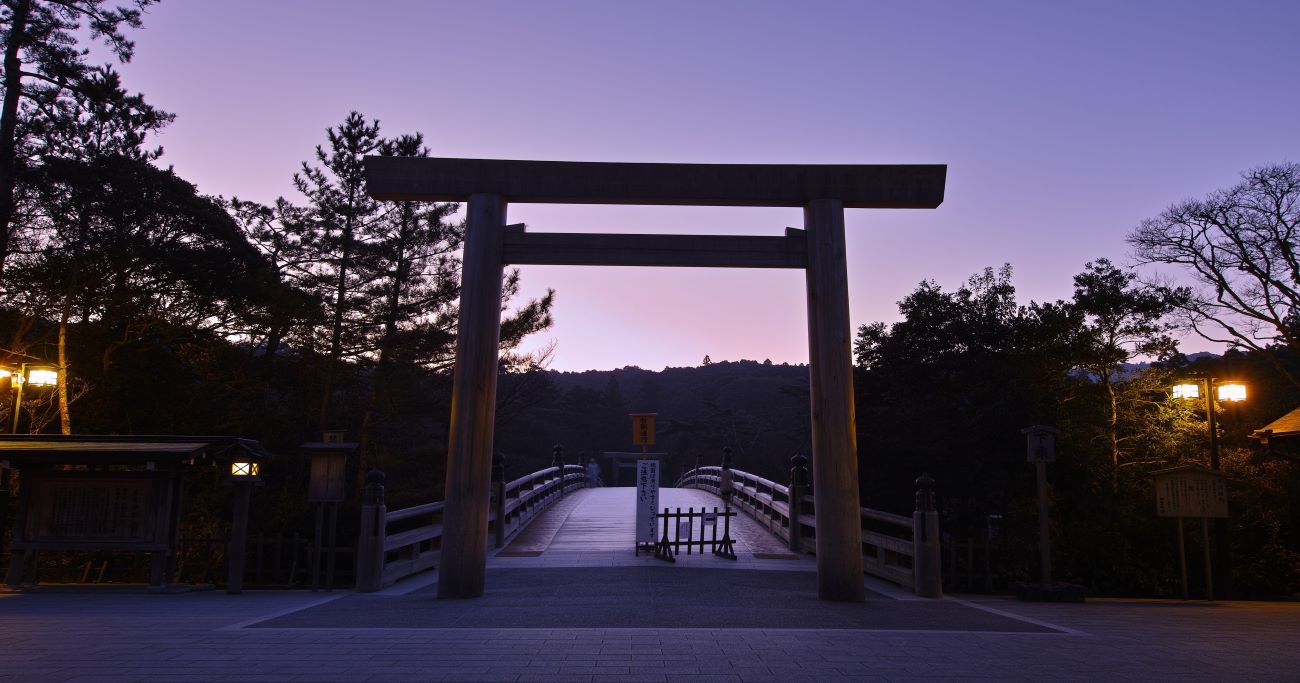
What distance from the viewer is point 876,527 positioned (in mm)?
18641

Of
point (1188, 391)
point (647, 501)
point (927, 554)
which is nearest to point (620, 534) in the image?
point (647, 501)

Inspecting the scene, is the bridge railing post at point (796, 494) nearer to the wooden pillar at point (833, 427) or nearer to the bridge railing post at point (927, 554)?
the bridge railing post at point (927, 554)

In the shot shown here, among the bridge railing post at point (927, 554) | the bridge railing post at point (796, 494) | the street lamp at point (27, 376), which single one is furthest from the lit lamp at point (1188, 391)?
the street lamp at point (27, 376)

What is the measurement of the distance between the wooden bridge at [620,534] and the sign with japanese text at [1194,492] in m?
3.79

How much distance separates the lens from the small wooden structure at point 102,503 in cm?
1011

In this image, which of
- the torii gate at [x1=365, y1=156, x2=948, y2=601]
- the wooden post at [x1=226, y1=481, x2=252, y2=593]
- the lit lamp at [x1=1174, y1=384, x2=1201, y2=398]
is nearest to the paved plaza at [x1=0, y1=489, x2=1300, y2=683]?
the wooden post at [x1=226, y1=481, x2=252, y2=593]

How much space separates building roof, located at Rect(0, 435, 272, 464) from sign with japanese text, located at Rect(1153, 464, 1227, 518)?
42.9ft

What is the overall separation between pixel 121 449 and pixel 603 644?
7783mm

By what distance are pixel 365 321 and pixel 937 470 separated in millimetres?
15640

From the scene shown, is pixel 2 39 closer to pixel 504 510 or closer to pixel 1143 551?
pixel 504 510

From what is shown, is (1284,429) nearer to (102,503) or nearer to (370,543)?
(370,543)

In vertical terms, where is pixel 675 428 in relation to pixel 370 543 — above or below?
above

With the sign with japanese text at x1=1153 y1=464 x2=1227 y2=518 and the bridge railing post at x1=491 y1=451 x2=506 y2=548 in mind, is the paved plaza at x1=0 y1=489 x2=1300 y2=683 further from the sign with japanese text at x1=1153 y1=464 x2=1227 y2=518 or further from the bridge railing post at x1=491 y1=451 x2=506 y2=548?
the bridge railing post at x1=491 y1=451 x2=506 y2=548

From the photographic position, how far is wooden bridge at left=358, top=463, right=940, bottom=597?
959cm
